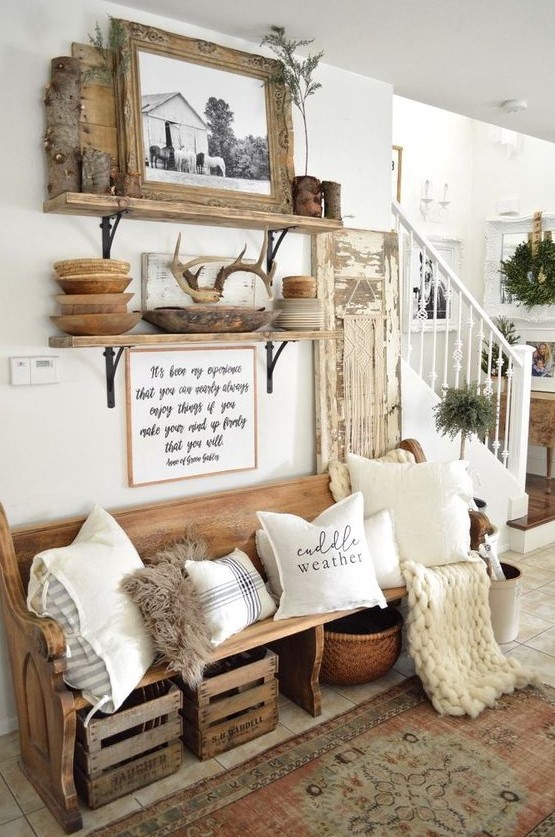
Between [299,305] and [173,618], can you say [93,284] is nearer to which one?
[299,305]

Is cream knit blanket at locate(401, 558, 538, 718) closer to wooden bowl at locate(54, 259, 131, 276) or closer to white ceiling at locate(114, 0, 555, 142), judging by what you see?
wooden bowl at locate(54, 259, 131, 276)

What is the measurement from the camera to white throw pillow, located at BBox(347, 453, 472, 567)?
2.85 m

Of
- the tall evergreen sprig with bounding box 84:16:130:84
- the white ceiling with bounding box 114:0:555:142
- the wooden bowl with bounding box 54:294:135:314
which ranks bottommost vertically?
the wooden bowl with bounding box 54:294:135:314

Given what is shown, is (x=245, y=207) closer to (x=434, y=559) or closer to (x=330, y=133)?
(x=330, y=133)

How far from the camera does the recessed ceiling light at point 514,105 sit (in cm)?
347

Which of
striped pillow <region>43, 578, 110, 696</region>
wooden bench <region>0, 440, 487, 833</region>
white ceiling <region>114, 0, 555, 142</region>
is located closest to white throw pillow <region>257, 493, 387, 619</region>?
wooden bench <region>0, 440, 487, 833</region>

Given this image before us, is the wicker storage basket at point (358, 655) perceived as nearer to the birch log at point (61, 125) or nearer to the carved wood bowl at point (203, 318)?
the carved wood bowl at point (203, 318)

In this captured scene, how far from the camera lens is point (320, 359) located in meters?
3.05

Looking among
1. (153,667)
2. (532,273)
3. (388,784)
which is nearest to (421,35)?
(153,667)

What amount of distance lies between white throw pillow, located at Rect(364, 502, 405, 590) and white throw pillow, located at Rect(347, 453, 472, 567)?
0.09 m

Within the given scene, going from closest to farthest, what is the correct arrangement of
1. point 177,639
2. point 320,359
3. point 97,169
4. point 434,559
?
point 177,639 → point 97,169 → point 434,559 → point 320,359

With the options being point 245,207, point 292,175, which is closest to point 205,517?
point 245,207

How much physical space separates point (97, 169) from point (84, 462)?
38.0 inches

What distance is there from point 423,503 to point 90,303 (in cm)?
152
